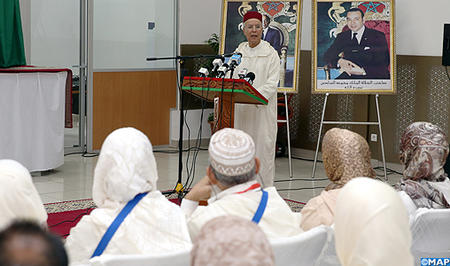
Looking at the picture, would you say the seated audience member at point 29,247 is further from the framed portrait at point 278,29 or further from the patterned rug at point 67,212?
the framed portrait at point 278,29

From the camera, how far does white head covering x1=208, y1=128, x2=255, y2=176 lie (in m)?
2.57

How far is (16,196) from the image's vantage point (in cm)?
230

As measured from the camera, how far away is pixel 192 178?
7793mm

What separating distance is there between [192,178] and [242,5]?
2.40m

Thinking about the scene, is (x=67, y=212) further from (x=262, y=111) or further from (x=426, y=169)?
(x=426, y=169)

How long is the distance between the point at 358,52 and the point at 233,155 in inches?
240

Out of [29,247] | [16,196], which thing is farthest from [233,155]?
[29,247]

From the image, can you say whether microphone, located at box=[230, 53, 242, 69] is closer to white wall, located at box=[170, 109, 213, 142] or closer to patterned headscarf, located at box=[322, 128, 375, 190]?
patterned headscarf, located at box=[322, 128, 375, 190]

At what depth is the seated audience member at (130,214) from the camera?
2.52m

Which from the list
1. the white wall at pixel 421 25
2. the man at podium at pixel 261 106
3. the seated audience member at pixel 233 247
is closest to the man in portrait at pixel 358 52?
the white wall at pixel 421 25

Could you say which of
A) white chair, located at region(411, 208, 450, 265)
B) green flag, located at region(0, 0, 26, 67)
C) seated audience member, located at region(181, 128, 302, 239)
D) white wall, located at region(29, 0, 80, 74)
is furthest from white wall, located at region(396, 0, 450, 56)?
seated audience member, located at region(181, 128, 302, 239)

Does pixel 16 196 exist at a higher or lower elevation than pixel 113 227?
higher

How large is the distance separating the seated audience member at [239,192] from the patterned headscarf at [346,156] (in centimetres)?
39

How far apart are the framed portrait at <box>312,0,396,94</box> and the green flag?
334cm
